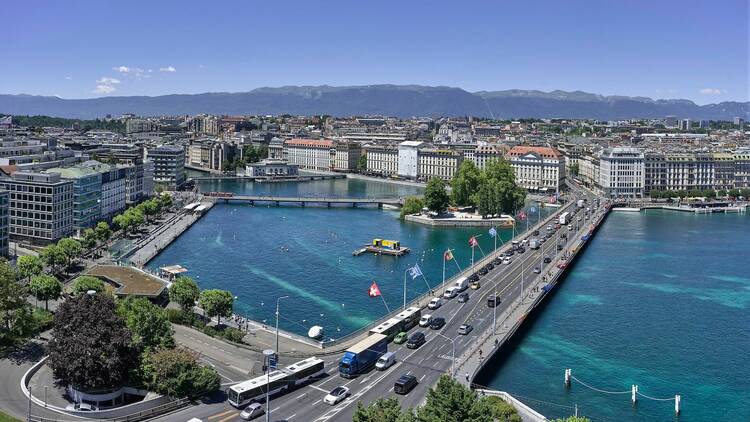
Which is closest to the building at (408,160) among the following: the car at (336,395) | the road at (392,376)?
the road at (392,376)

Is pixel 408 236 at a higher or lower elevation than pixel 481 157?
lower

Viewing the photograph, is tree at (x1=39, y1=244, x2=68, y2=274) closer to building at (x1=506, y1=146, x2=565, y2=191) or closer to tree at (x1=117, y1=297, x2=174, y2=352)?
tree at (x1=117, y1=297, x2=174, y2=352)

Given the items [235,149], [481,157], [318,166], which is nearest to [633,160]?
[481,157]

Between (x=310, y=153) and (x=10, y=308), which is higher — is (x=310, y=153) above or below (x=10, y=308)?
above

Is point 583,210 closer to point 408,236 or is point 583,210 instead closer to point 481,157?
point 408,236

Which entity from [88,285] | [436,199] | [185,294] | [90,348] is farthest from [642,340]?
[436,199]

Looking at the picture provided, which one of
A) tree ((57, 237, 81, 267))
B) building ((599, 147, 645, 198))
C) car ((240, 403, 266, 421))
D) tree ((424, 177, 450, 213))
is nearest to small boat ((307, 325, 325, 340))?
car ((240, 403, 266, 421))

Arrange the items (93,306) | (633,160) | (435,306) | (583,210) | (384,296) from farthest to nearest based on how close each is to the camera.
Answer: (633,160) → (583,210) → (384,296) → (435,306) → (93,306)

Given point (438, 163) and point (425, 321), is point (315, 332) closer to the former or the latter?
point (425, 321)
